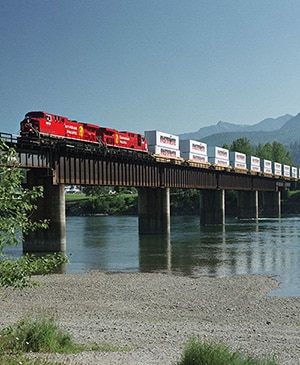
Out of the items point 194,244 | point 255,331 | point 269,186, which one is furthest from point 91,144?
point 269,186

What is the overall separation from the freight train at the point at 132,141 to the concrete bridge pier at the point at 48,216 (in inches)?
153

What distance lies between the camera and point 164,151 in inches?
3199

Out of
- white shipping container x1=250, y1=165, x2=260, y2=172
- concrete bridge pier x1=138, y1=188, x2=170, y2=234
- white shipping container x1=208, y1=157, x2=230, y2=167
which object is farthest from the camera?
white shipping container x1=250, y1=165, x2=260, y2=172

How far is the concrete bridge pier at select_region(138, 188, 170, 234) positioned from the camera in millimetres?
80312

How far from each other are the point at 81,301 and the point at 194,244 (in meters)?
37.0

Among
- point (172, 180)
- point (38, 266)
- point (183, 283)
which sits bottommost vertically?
point (183, 283)

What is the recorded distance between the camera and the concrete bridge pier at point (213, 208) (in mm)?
106562

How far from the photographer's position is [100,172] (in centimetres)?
6228

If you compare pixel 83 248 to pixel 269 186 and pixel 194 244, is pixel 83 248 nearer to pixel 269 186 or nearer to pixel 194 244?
pixel 194 244

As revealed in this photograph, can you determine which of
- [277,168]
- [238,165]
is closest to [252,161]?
[238,165]

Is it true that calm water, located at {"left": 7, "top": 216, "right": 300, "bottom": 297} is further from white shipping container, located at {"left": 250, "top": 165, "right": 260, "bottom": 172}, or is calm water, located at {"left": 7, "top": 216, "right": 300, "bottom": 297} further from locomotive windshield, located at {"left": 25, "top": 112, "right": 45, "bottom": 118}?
white shipping container, located at {"left": 250, "top": 165, "right": 260, "bottom": 172}

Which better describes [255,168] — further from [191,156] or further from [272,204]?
[191,156]

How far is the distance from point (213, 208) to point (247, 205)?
27186 mm

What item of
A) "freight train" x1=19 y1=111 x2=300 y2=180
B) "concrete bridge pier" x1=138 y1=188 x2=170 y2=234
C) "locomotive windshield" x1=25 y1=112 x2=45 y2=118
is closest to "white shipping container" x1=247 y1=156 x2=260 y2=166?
"freight train" x1=19 y1=111 x2=300 y2=180
